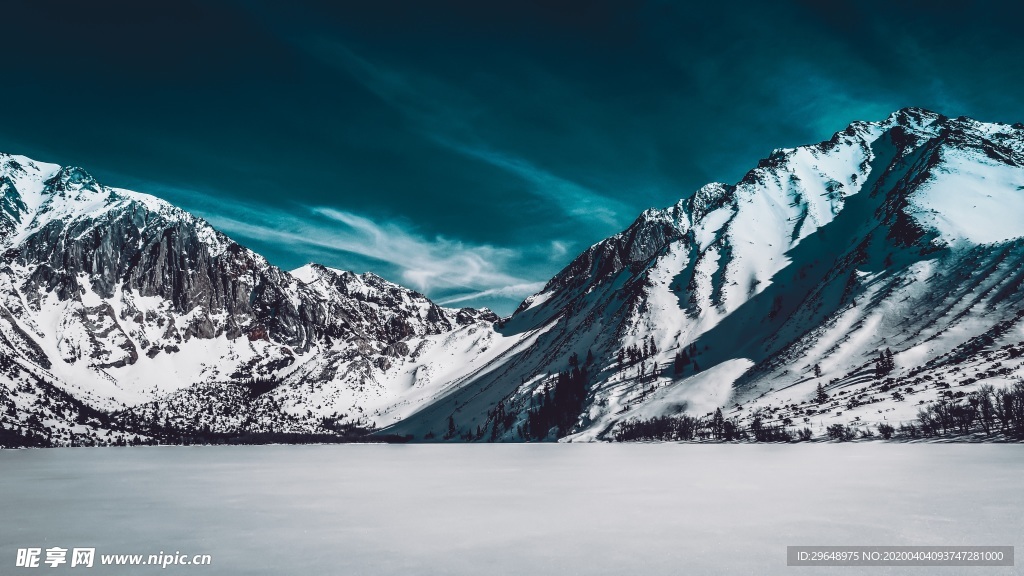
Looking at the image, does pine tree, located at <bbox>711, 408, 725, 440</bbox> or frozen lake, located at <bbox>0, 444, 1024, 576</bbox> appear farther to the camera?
pine tree, located at <bbox>711, 408, 725, 440</bbox>

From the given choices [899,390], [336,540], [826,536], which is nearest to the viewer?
[826,536]

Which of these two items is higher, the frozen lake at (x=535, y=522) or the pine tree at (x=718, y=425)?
the frozen lake at (x=535, y=522)

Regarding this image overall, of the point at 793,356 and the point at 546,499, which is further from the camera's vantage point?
the point at 793,356

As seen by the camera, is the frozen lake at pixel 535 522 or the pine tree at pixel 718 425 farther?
the pine tree at pixel 718 425

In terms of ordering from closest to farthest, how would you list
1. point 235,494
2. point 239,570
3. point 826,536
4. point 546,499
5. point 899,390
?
point 239,570
point 826,536
point 546,499
point 235,494
point 899,390

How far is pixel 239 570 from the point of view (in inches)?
785

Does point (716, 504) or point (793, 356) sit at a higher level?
point (793, 356)

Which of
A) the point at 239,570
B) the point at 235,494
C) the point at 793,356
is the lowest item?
A: the point at 235,494

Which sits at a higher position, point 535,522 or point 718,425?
point 535,522

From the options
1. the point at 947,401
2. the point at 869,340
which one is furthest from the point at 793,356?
the point at 947,401

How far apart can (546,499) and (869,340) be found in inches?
7427

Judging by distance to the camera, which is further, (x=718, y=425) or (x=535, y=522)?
(x=718, y=425)

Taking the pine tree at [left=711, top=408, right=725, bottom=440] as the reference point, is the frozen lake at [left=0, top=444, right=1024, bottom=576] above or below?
above

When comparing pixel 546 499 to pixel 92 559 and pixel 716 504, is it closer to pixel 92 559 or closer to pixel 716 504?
pixel 716 504
